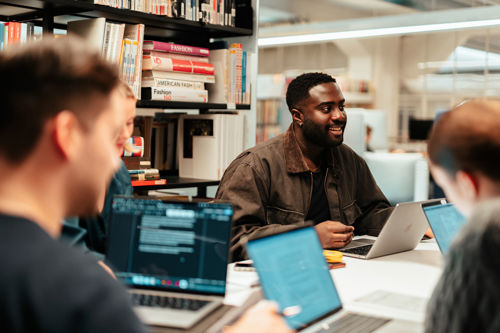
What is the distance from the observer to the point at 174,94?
3.00 metres

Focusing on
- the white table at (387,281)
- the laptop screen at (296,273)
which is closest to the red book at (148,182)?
the white table at (387,281)

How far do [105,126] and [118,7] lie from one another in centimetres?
208

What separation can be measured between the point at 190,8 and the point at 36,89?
2462 mm

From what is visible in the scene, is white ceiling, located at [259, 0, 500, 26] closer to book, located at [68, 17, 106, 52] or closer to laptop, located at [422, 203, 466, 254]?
book, located at [68, 17, 106, 52]

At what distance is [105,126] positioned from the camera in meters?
0.83

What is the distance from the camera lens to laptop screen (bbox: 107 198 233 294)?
144cm

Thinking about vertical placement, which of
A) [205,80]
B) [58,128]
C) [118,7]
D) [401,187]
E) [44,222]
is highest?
[118,7]

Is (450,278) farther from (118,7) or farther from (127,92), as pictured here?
(118,7)

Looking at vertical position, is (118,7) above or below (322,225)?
above

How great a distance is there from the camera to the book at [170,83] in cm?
292

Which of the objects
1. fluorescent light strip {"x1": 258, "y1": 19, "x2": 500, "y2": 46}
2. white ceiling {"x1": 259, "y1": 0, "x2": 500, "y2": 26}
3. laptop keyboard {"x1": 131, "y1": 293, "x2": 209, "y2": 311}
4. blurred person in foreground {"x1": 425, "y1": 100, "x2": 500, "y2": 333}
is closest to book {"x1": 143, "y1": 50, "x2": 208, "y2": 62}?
fluorescent light strip {"x1": 258, "y1": 19, "x2": 500, "y2": 46}

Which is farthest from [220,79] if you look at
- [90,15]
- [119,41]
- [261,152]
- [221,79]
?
[261,152]

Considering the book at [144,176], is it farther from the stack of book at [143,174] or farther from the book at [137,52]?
the book at [137,52]

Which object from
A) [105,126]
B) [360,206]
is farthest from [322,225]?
[105,126]
